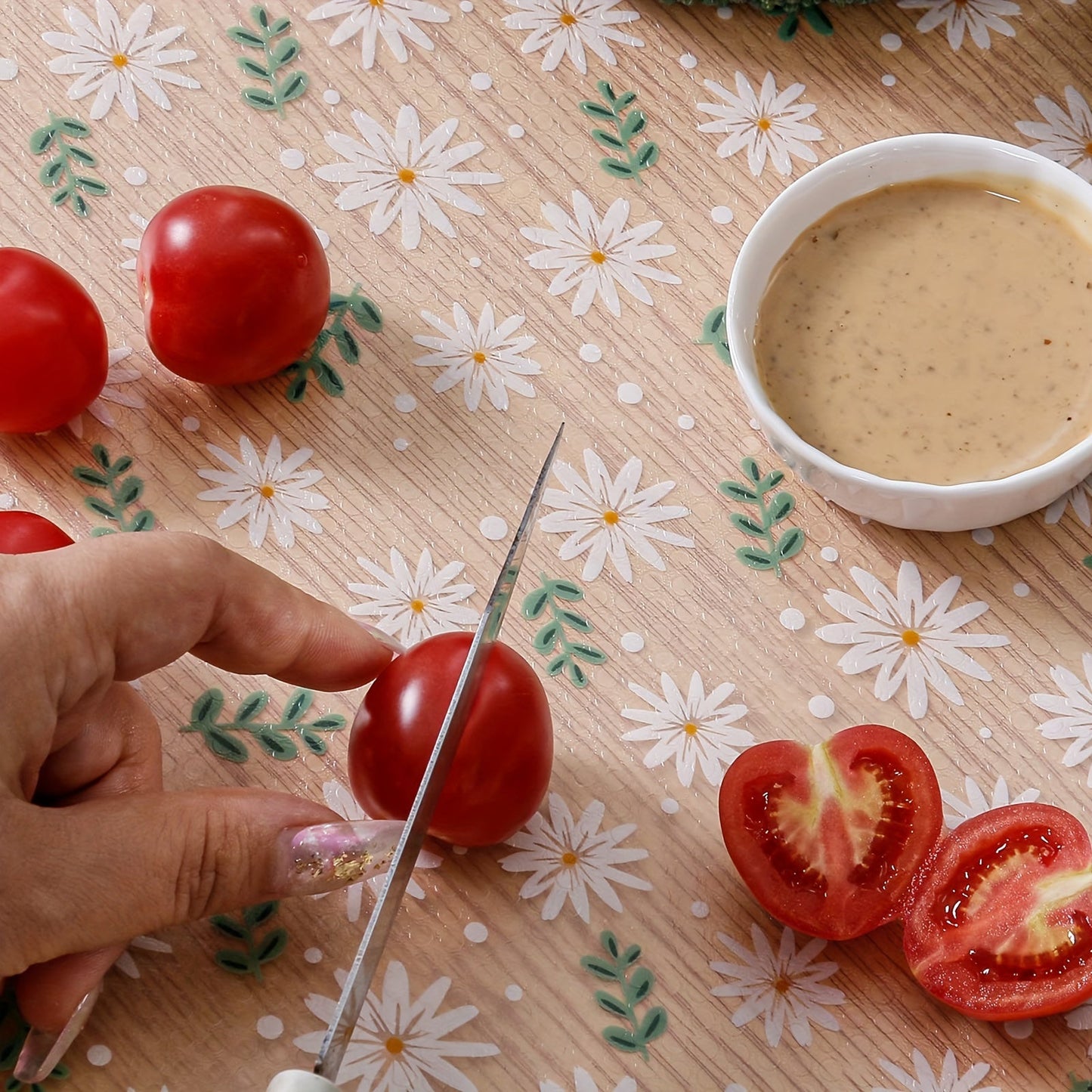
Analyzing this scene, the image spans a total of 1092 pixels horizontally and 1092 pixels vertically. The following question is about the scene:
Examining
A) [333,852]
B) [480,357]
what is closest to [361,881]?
[333,852]

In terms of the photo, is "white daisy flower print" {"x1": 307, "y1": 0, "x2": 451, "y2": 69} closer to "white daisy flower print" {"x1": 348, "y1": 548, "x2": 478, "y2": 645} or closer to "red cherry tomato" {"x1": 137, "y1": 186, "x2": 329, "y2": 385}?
"red cherry tomato" {"x1": 137, "y1": 186, "x2": 329, "y2": 385}

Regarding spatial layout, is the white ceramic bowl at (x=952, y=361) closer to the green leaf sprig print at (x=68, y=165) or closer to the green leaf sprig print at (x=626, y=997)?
the green leaf sprig print at (x=626, y=997)

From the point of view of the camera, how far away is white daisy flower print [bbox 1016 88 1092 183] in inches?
54.6

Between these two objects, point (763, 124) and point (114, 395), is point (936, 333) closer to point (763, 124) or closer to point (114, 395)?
point (763, 124)

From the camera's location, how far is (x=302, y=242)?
1264 millimetres

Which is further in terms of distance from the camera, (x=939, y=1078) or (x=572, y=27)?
(x=572, y=27)

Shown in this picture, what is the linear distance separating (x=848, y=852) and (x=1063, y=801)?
0.22 m

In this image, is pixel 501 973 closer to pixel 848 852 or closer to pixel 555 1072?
pixel 555 1072

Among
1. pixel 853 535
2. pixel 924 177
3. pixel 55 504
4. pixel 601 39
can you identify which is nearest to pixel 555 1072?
pixel 853 535

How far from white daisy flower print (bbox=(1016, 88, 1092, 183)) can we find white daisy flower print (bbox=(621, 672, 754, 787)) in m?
0.64

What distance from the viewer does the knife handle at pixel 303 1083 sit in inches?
31.2

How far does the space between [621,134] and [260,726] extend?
2.30 feet

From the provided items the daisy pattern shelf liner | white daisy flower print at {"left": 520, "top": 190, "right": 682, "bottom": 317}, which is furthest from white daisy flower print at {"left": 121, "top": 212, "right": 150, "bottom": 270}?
white daisy flower print at {"left": 520, "top": 190, "right": 682, "bottom": 317}

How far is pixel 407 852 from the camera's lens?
97 cm
